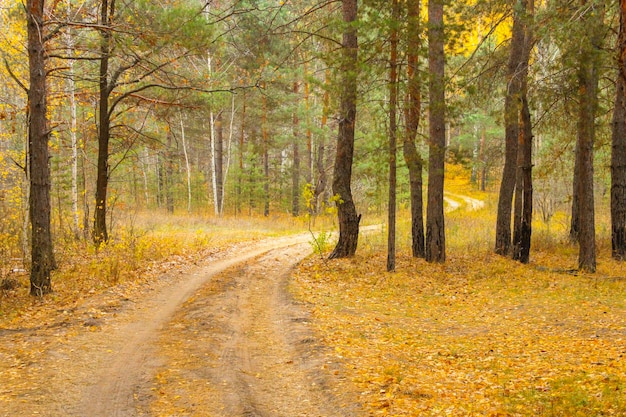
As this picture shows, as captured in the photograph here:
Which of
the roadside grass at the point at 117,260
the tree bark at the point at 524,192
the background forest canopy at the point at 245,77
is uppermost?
the background forest canopy at the point at 245,77

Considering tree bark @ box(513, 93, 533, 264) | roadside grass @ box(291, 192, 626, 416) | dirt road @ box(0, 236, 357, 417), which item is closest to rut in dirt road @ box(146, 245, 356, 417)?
dirt road @ box(0, 236, 357, 417)

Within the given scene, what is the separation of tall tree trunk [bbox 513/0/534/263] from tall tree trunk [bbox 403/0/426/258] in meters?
2.90

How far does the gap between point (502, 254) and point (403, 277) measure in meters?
4.79

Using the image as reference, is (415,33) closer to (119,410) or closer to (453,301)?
(453,301)

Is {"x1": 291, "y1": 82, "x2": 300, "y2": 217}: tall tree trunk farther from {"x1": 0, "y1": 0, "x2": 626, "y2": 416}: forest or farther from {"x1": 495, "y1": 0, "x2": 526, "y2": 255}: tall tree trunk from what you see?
{"x1": 495, "y1": 0, "x2": 526, "y2": 255}: tall tree trunk

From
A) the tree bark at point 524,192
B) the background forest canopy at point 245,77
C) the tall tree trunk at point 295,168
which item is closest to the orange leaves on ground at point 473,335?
the tree bark at point 524,192

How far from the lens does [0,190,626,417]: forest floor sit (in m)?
5.03

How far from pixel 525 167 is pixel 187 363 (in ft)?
36.3

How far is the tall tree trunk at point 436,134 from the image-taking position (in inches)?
451

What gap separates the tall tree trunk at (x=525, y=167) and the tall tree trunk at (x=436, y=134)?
7.65 ft

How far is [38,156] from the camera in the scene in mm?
8984

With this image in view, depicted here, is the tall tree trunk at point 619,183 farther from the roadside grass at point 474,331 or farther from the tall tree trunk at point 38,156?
the tall tree trunk at point 38,156

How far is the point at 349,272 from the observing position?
1231cm

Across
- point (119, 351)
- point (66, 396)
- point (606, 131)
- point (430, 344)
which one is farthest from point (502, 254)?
point (66, 396)
